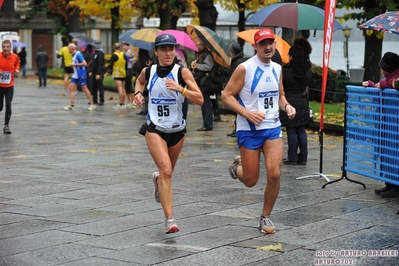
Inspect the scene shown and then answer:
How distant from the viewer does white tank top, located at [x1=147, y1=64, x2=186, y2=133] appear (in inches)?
319

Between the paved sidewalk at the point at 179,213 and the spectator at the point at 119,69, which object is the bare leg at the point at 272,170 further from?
the spectator at the point at 119,69

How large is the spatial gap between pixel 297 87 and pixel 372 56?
1567cm

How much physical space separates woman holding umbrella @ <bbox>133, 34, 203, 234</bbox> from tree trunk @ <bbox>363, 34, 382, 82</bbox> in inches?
783

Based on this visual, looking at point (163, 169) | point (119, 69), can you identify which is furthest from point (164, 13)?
point (163, 169)

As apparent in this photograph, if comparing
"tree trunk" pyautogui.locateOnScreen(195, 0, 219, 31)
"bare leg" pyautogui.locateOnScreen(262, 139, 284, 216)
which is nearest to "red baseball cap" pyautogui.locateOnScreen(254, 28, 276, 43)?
"bare leg" pyautogui.locateOnScreen(262, 139, 284, 216)

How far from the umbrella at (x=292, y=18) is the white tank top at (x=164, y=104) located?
5.43m

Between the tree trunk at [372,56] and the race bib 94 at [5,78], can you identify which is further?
the tree trunk at [372,56]

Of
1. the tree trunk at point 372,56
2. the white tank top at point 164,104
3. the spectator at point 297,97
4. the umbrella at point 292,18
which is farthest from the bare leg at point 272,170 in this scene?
the tree trunk at point 372,56

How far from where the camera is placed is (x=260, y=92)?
26.4 feet

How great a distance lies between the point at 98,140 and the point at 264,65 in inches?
337

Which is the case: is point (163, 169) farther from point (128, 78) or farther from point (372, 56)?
point (372, 56)

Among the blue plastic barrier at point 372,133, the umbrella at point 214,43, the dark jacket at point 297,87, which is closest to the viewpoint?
the blue plastic barrier at point 372,133

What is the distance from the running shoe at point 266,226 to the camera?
773 centimetres

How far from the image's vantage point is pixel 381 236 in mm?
7598
